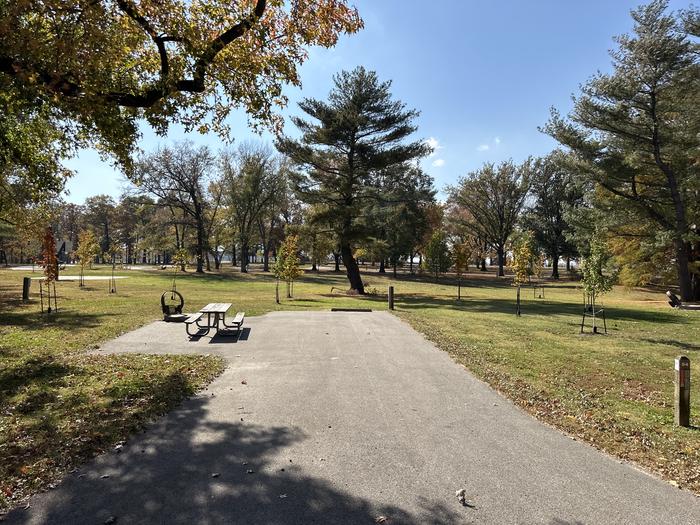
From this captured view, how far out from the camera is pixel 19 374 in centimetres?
733

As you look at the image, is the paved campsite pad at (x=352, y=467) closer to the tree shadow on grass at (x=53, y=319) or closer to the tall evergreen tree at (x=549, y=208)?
the tree shadow on grass at (x=53, y=319)

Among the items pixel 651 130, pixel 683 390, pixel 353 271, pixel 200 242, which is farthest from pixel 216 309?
pixel 200 242

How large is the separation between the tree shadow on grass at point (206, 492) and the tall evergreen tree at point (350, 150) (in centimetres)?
2196

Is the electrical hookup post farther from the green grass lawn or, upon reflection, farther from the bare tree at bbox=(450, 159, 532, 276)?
the bare tree at bbox=(450, 159, 532, 276)

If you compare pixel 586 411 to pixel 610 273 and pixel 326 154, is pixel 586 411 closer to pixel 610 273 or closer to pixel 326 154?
pixel 610 273

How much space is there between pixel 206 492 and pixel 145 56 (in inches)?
324

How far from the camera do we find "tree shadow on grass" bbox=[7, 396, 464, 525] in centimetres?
338

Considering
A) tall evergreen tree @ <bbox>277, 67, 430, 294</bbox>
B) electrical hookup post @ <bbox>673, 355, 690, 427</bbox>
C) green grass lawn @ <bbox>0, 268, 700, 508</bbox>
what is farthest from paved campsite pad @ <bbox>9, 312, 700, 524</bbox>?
tall evergreen tree @ <bbox>277, 67, 430, 294</bbox>

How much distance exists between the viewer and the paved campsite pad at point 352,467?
11.5 feet

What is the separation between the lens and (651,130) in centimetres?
2277

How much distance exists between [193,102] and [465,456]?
312 inches

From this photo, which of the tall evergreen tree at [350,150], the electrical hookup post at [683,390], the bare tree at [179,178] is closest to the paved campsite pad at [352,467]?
the electrical hookup post at [683,390]

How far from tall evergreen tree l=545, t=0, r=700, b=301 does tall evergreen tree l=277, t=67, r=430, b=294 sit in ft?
30.3

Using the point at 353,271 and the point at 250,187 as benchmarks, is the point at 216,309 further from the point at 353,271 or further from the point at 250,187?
the point at 250,187
